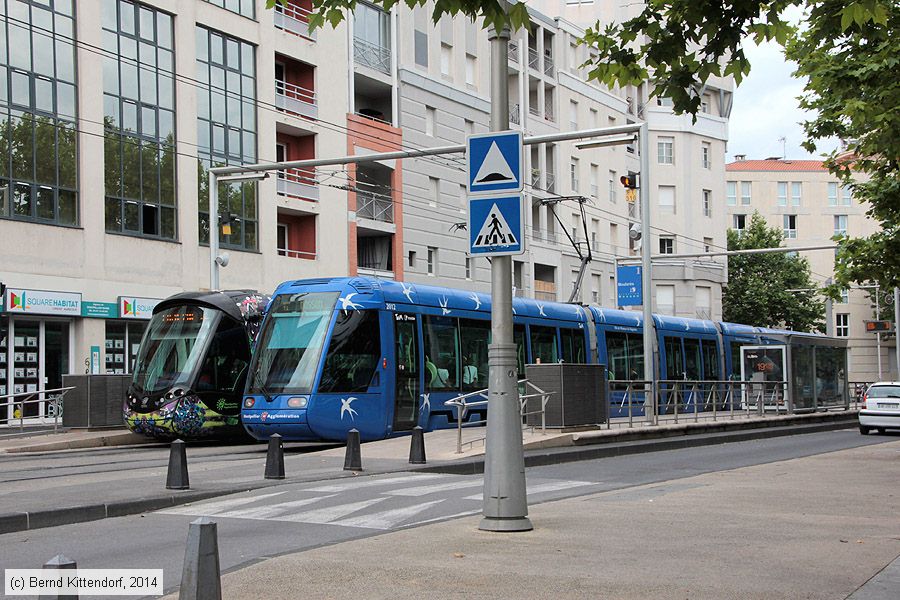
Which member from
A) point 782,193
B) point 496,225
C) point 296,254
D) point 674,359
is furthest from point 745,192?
point 496,225

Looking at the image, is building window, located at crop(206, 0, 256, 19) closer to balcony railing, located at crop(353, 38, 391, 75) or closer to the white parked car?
balcony railing, located at crop(353, 38, 391, 75)

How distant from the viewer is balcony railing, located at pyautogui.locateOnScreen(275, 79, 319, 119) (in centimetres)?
3962

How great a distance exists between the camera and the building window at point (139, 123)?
32625mm

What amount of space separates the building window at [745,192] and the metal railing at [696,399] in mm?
59491

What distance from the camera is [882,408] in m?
29.5

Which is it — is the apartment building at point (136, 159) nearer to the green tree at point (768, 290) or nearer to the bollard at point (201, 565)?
the bollard at point (201, 565)

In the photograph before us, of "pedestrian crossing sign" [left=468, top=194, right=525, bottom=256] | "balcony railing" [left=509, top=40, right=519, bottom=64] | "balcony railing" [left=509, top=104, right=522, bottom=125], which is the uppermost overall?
"balcony railing" [left=509, top=40, right=519, bottom=64]

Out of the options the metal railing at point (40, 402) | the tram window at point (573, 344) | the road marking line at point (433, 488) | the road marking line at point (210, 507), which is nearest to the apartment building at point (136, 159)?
the metal railing at point (40, 402)

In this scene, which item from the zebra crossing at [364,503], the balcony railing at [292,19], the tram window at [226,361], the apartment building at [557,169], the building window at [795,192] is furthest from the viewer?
the building window at [795,192]

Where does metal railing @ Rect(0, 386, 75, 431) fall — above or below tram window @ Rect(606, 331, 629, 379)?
below

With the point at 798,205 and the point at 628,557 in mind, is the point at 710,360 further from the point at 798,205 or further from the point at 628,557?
the point at 798,205

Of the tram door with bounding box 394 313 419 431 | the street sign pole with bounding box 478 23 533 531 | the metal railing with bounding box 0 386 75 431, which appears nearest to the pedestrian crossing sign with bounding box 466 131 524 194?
the street sign pole with bounding box 478 23 533 531

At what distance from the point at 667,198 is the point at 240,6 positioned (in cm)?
3474

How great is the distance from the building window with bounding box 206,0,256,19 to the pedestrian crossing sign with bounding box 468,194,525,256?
29.5 meters
